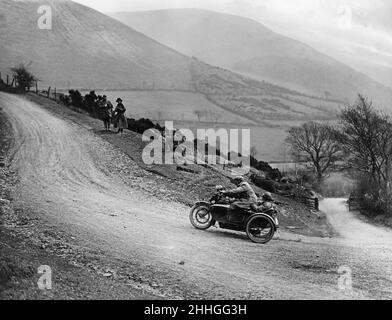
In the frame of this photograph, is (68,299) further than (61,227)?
No

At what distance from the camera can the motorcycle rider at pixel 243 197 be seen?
50.5ft

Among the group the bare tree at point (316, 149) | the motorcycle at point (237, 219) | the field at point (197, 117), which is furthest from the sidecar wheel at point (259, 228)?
the field at point (197, 117)

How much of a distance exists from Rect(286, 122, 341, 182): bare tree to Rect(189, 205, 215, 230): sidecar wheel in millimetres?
55497

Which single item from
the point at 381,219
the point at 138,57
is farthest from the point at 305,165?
the point at 138,57

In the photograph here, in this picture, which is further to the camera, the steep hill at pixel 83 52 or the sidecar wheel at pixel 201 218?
the steep hill at pixel 83 52

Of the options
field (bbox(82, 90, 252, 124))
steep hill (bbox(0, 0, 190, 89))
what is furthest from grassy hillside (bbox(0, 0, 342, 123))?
field (bbox(82, 90, 252, 124))

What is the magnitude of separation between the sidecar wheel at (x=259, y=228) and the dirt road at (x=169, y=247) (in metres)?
0.32

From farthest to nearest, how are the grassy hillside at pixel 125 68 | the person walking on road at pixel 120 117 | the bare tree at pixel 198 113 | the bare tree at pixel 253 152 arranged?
the grassy hillside at pixel 125 68
the bare tree at pixel 198 113
the bare tree at pixel 253 152
the person walking on road at pixel 120 117

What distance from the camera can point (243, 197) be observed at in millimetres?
15672

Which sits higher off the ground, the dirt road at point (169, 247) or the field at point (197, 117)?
the field at point (197, 117)

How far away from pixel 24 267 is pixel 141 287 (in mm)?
2744

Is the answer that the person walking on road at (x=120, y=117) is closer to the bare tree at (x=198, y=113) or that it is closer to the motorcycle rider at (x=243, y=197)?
the motorcycle rider at (x=243, y=197)
